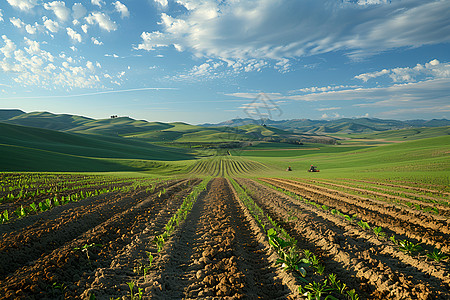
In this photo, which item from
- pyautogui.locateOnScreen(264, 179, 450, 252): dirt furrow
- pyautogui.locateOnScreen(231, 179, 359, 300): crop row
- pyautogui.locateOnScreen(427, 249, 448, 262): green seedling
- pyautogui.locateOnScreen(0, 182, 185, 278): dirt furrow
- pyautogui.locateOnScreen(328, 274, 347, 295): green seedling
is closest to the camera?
pyautogui.locateOnScreen(231, 179, 359, 300): crop row

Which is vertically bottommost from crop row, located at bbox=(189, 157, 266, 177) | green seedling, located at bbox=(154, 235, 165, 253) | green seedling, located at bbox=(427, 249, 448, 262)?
crop row, located at bbox=(189, 157, 266, 177)

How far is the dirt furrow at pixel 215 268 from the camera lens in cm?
566

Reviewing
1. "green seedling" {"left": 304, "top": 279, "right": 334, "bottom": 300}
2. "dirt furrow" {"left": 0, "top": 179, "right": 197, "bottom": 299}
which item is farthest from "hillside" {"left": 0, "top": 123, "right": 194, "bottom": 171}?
"green seedling" {"left": 304, "top": 279, "right": 334, "bottom": 300}

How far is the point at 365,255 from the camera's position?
23.1 ft

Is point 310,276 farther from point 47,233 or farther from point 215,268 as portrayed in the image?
point 47,233

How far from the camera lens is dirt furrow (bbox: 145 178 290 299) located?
18.6 feet

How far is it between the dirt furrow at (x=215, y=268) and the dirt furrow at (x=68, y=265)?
2070 millimetres

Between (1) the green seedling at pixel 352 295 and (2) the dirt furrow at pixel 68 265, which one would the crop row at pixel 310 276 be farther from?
(2) the dirt furrow at pixel 68 265

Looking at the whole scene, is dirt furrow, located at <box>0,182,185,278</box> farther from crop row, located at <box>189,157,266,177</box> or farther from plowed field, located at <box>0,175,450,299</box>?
crop row, located at <box>189,157,266,177</box>

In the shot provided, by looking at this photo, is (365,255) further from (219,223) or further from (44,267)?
(44,267)

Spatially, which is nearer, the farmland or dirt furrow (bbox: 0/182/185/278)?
the farmland

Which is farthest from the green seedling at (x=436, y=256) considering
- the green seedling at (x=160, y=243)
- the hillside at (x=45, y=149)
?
the hillside at (x=45, y=149)

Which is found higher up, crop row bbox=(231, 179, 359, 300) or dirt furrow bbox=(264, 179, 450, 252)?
crop row bbox=(231, 179, 359, 300)

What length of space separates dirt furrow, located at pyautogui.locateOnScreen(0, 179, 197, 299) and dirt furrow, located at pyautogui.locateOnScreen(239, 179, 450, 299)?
24.6 feet
